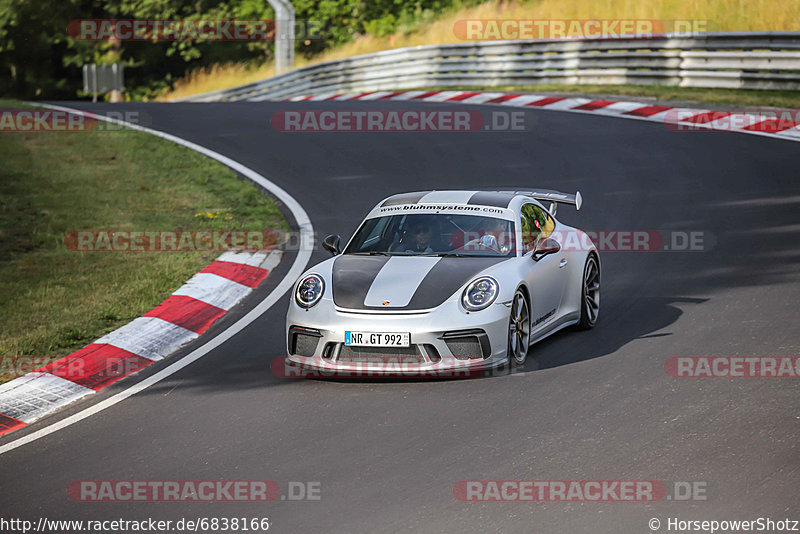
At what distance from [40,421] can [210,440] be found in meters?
1.43

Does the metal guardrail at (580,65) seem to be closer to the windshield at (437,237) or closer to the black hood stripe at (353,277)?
the windshield at (437,237)

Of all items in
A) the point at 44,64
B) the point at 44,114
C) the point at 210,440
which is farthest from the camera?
the point at 44,64

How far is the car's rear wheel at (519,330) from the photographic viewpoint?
8.39m

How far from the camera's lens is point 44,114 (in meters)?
21.9

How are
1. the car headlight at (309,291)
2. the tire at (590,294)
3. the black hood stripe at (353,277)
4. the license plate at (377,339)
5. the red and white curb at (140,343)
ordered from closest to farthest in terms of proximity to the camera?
the license plate at (377,339)
the red and white curb at (140,343)
the black hood stripe at (353,277)
the car headlight at (309,291)
the tire at (590,294)

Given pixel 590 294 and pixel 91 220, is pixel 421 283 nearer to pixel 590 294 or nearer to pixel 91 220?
pixel 590 294

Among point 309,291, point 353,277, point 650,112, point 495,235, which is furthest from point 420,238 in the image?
point 650,112

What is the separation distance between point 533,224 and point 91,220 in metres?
6.60

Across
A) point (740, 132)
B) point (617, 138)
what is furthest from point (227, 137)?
point (740, 132)

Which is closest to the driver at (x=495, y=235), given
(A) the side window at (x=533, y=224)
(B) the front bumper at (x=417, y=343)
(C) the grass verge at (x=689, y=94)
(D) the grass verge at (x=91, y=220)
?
(A) the side window at (x=533, y=224)

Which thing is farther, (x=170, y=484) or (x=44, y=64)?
(x=44, y=64)

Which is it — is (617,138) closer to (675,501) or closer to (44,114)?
(44,114)

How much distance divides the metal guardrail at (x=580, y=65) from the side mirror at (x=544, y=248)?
47.1ft

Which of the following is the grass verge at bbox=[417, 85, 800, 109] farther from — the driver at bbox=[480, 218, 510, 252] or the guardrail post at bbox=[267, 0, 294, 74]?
the guardrail post at bbox=[267, 0, 294, 74]
